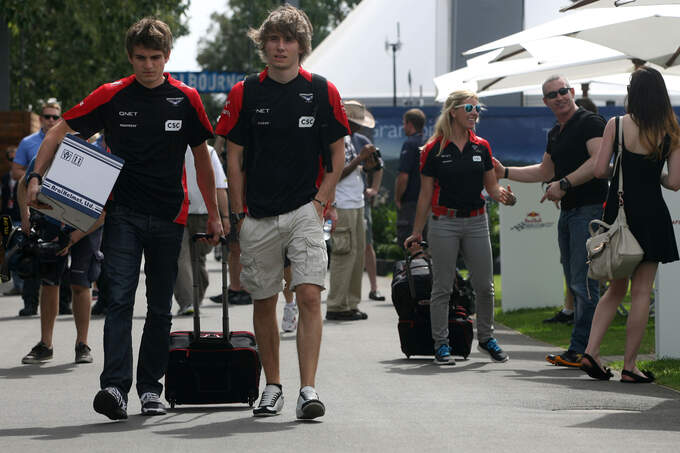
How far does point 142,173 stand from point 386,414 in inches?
71.0

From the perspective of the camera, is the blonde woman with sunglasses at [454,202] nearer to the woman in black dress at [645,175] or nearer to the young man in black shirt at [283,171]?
the woman in black dress at [645,175]

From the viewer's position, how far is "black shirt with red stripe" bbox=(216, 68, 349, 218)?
7.02 m

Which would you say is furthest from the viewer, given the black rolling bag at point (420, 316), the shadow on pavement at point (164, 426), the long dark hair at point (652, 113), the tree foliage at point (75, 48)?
the tree foliage at point (75, 48)

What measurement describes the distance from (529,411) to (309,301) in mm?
1344

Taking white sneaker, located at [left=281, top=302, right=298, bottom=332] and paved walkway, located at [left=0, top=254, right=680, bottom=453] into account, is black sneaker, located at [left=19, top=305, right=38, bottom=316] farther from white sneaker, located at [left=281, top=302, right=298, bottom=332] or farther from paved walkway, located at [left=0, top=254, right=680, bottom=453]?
paved walkway, located at [left=0, top=254, right=680, bottom=453]

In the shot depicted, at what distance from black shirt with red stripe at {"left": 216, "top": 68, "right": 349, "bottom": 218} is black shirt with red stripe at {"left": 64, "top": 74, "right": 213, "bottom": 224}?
Result: 0.23 metres

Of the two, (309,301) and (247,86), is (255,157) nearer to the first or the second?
(247,86)

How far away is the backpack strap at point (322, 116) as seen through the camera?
710 centimetres

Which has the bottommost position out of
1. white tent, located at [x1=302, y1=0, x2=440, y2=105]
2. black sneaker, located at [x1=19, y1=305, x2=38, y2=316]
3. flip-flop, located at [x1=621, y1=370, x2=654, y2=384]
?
black sneaker, located at [x1=19, y1=305, x2=38, y2=316]

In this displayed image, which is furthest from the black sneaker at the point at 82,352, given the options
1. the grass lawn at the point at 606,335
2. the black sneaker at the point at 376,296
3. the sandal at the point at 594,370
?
the black sneaker at the point at 376,296

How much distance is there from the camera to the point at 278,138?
7027 millimetres

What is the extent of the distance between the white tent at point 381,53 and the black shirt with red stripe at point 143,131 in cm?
2025

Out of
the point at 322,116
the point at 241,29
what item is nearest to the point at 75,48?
the point at 322,116

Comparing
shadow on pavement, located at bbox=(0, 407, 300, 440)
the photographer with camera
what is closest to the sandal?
shadow on pavement, located at bbox=(0, 407, 300, 440)
